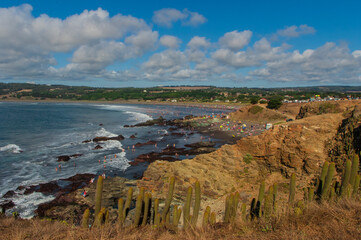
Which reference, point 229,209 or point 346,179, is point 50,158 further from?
point 346,179

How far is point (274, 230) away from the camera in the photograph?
7.53m

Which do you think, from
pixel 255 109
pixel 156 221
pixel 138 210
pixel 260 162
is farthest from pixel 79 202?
pixel 255 109

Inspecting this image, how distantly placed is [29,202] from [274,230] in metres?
21.2

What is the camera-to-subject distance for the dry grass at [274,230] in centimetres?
666

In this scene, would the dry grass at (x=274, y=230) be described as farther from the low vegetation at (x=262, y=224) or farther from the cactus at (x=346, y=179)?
the cactus at (x=346, y=179)

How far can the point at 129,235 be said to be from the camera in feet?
26.6

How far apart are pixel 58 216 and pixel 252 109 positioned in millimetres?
67423

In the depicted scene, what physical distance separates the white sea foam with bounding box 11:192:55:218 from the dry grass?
1166 centimetres

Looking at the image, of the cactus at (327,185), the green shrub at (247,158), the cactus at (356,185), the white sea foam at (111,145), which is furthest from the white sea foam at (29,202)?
the cactus at (356,185)

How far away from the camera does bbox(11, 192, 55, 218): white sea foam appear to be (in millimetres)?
18794

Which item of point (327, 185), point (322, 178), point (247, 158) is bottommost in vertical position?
point (247, 158)

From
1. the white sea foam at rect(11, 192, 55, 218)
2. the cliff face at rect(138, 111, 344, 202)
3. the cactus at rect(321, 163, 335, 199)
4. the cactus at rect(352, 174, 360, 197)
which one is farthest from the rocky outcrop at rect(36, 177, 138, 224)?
the cactus at rect(352, 174, 360, 197)

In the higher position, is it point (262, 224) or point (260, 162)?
point (262, 224)

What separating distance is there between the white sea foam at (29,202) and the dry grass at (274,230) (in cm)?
1166
